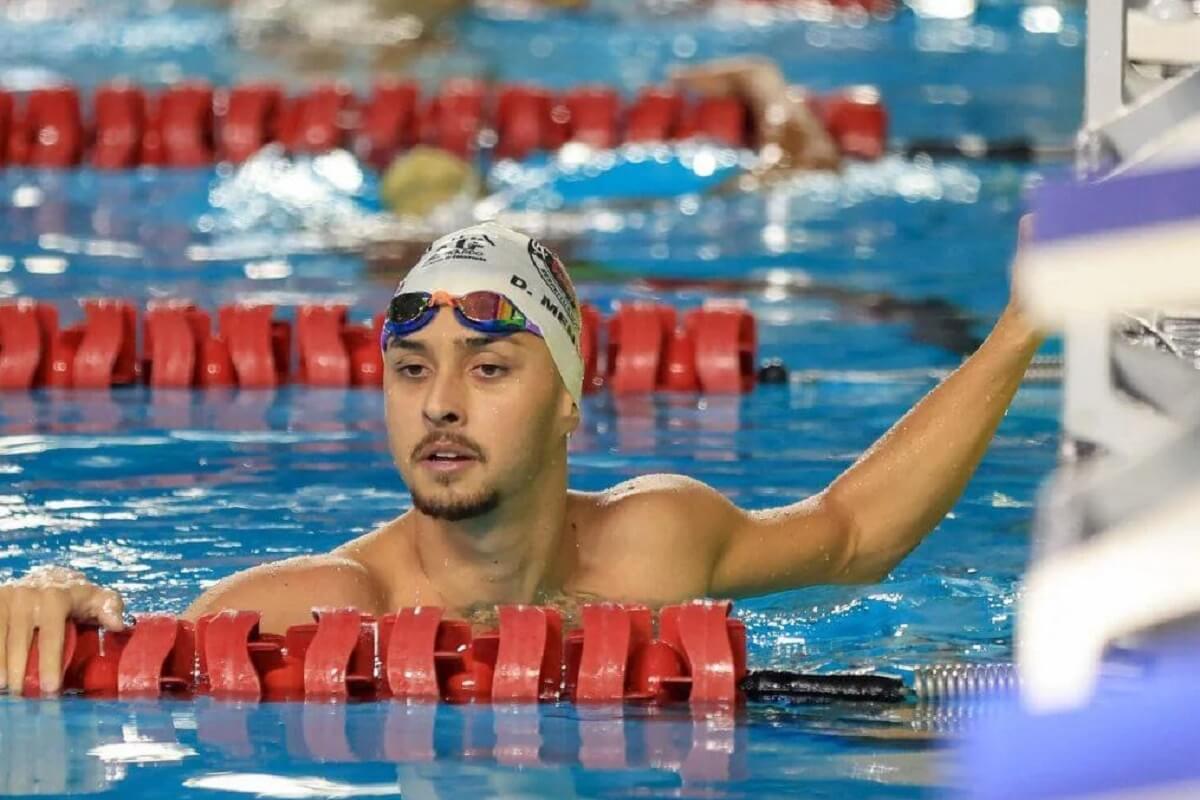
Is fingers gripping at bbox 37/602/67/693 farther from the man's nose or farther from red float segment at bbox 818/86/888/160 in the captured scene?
red float segment at bbox 818/86/888/160

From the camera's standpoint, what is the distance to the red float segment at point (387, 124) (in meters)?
10.9

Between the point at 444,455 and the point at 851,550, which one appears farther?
the point at 851,550

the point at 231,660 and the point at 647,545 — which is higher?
the point at 647,545

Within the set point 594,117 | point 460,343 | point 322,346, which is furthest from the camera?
point 594,117

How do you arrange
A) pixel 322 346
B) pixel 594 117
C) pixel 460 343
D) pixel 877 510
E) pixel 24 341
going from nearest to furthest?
pixel 460 343 < pixel 877 510 < pixel 24 341 < pixel 322 346 < pixel 594 117

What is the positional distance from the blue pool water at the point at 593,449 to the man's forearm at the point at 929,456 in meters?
0.16

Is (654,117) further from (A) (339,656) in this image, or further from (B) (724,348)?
(A) (339,656)

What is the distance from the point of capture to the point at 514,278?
393cm

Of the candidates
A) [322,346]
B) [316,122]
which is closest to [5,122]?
[316,122]

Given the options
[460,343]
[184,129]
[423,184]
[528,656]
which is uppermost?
[184,129]

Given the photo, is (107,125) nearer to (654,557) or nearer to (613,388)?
(613,388)

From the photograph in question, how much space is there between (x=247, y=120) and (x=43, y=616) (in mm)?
7471

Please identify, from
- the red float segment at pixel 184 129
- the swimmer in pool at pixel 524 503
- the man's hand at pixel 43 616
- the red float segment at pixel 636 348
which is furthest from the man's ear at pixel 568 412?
the red float segment at pixel 184 129

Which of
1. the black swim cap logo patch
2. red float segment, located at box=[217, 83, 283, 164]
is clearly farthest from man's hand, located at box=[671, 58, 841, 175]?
the black swim cap logo patch
